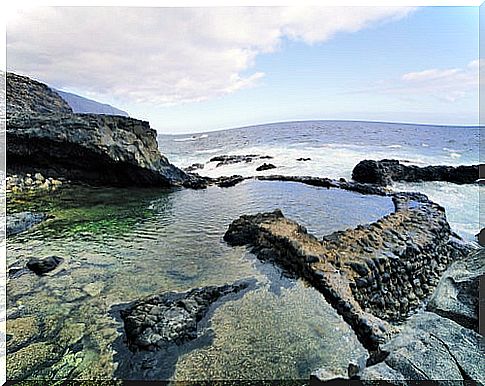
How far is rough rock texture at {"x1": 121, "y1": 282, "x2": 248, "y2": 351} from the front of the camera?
3.84 metres

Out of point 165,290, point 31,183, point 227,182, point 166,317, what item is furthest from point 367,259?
point 31,183

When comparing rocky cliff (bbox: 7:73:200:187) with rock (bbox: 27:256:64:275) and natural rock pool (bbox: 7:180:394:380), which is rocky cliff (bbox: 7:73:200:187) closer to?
natural rock pool (bbox: 7:180:394:380)

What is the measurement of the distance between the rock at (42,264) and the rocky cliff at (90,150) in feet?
22.7

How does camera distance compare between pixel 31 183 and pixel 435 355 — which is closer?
pixel 435 355

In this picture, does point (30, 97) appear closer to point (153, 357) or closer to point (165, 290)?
point (165, 290)

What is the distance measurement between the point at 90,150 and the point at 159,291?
8737 millimetres

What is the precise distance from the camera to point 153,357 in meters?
3.59

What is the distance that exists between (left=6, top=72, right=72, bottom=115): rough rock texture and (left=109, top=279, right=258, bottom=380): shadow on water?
48.0 feet

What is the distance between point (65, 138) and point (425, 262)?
12.0m

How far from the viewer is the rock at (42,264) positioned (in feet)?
18.4

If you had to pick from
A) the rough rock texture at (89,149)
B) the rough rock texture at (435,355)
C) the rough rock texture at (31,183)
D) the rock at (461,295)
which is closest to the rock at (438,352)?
the rough rock texture at (435,355)

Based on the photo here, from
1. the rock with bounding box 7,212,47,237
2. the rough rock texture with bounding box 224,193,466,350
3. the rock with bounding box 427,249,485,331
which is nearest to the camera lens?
the rock with bounding box 427,249,485,331

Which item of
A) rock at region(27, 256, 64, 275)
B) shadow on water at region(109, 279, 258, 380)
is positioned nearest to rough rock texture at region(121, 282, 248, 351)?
shadow on water at region(109, 279, 258, 380)

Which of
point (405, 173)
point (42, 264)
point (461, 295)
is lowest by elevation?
point (405, 173)
